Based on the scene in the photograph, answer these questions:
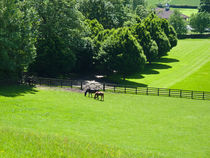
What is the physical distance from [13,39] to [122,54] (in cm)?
2273

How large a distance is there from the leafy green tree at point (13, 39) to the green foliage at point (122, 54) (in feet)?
59.5

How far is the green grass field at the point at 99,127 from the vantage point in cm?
1733

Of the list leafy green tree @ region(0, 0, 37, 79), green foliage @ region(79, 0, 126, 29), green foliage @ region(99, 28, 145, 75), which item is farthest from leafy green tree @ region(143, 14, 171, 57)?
leafy green tree @ region(0, 0, 37, 79)

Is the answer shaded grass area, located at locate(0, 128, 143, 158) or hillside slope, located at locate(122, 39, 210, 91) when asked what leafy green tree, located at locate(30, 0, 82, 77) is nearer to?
hillside slope, located at locate(122, 39, 210, 91)

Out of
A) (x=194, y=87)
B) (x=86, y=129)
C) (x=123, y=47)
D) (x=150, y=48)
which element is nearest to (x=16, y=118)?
(x=86, y=129)

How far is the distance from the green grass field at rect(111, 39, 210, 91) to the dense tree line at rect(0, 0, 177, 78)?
5041 millimetres

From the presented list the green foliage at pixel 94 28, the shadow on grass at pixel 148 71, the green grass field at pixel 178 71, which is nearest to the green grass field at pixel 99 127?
the shadow on grass at pixel 148 71

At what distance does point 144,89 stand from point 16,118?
2685 cm

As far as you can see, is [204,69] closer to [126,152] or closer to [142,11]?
[142,11]

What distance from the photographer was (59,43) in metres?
60.3

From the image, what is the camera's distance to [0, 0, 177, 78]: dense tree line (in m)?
44.5

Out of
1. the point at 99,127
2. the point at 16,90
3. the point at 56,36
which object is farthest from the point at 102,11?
the point at 99,127

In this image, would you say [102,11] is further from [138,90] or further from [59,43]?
[138,90]

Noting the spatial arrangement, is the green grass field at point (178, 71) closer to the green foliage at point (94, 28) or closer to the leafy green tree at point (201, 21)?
the green foliage at point (94, 28)
